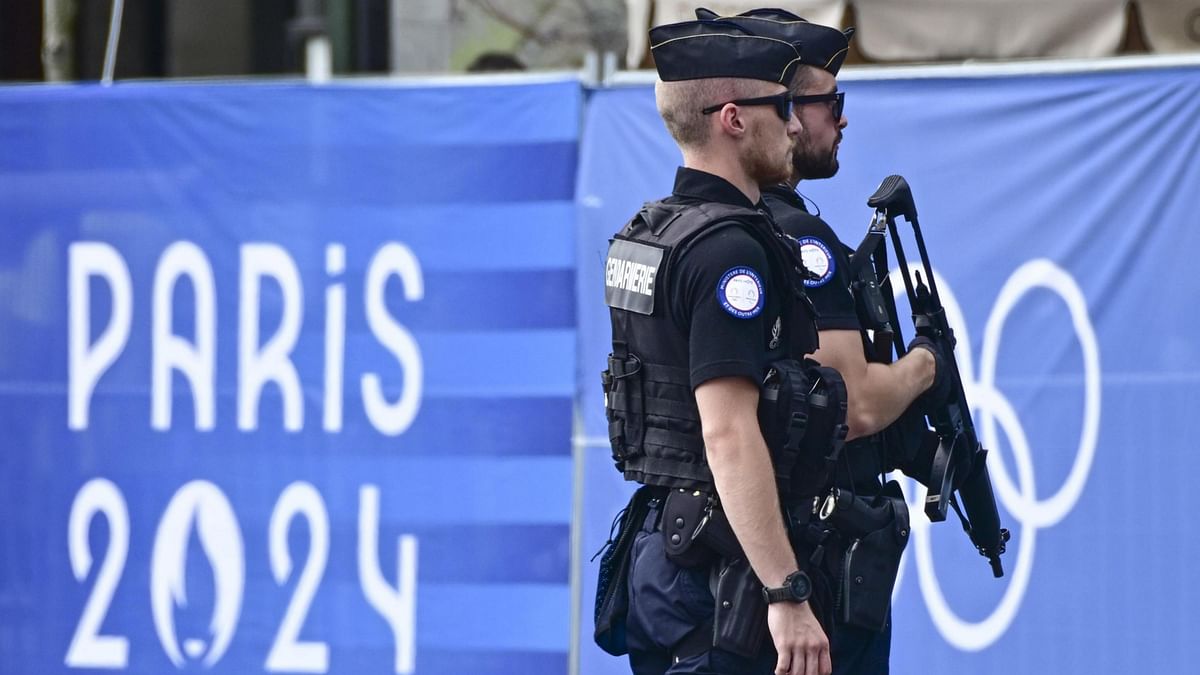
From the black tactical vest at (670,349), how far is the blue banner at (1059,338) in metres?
1.81

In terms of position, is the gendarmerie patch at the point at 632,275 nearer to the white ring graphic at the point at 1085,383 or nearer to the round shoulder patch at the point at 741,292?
the round shoulder patch at the point at 741,292

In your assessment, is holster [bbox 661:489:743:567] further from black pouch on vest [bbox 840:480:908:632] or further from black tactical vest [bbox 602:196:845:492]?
black pouch on vest [bbox 840:480:908:632]

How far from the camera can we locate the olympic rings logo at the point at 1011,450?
4.78 metres

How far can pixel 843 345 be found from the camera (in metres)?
3.29

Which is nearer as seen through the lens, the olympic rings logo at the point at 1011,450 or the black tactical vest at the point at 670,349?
the black tactical vest at the point at 670,349

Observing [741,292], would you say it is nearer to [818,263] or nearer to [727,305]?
[727,305]

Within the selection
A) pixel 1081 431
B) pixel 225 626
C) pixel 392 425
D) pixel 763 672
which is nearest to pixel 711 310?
pixel 763 672

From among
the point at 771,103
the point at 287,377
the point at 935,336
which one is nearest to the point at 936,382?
the point at 935,336

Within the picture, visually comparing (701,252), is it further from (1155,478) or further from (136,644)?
(136,644)

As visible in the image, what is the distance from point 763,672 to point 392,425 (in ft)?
8.04

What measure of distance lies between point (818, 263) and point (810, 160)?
14.0 inches

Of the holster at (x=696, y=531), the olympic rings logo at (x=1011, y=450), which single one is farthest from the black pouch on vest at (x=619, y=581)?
the olympic rings logo at (x=1011, y=450)

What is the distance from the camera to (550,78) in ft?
17.3

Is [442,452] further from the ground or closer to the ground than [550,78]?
closer to the ground
